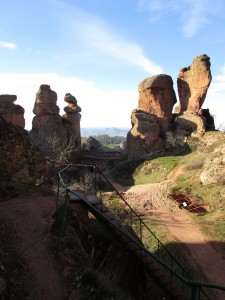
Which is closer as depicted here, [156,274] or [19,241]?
[19,241]

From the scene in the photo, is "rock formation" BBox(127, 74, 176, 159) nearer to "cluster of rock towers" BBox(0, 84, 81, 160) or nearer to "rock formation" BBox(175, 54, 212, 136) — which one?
"rock formation" BBox(175, 54, 212, 136)

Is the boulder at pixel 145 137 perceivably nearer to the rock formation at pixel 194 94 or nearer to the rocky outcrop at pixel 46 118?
the rock formation at pixel 194 94

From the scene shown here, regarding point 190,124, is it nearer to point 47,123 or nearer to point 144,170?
point 144,170

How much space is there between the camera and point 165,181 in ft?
95.9

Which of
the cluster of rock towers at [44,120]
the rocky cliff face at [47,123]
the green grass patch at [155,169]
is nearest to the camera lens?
the green grass patch at [155,169]

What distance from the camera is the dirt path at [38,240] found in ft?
18.8

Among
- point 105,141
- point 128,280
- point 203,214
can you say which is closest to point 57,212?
point 128,280

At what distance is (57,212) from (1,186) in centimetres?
232

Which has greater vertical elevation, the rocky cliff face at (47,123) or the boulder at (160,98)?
the boulder at (160,98)

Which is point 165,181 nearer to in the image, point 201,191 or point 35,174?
point 201,191

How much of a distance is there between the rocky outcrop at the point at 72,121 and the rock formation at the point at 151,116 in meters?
7.74

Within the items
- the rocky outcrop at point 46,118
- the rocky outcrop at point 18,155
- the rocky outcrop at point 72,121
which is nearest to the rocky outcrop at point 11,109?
the rocky outcrop at point 46,118

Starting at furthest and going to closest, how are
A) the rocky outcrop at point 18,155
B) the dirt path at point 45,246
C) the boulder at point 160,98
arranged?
the boulder at point 160,98 < the rocky outcrop at point 18,155 < the dirt path at point 45,246

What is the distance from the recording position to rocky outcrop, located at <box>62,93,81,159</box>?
44.1 metres
